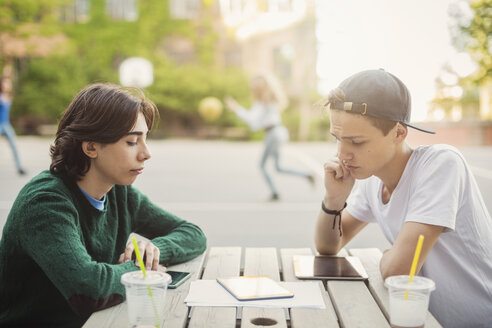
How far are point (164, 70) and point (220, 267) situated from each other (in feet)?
83.6

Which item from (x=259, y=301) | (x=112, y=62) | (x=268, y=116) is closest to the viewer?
(x=259, y=301)

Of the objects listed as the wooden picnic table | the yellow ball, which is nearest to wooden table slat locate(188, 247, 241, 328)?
the wooden picnic table

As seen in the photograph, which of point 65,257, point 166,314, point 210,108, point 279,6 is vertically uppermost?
point 279,6

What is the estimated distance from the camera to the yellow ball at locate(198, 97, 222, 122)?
25750 mm

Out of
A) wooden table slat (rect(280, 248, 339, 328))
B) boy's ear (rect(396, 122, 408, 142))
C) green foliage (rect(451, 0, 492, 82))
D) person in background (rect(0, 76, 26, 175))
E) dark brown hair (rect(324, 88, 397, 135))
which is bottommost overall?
person in background (rect(0, 76, 26, 175))

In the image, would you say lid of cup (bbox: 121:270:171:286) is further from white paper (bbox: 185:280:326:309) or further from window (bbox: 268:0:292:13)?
window (bbox: 268:0:292:13)

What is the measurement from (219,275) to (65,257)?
66cm

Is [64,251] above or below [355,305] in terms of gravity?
above

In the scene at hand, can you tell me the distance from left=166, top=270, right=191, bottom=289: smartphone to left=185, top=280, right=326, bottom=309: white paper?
6cm

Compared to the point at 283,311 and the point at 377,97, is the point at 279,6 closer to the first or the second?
the point at 377,97

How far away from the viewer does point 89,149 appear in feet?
8.07

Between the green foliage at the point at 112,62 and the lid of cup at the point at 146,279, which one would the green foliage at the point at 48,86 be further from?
the lid of cup at the point at 146,279

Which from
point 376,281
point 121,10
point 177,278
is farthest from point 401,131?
point 121,10

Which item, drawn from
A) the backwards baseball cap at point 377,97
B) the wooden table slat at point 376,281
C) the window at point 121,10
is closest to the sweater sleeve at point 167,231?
the wooden table slat at point 376,281
